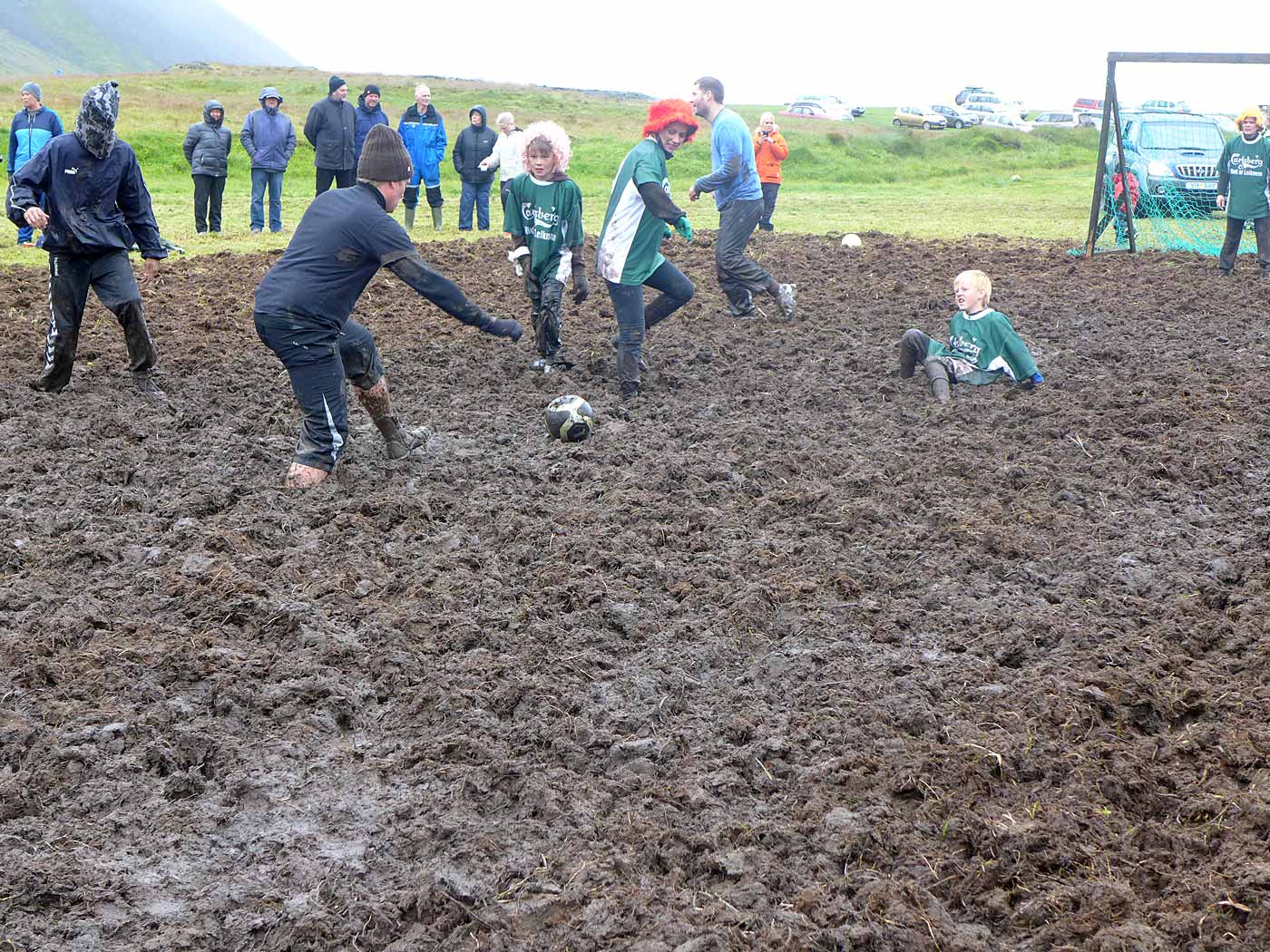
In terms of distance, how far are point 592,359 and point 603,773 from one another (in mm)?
5730

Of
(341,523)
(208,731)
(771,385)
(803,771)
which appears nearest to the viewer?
(803,771)

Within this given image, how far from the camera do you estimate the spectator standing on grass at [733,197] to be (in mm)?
9523

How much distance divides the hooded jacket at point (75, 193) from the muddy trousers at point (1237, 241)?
11.3 meters

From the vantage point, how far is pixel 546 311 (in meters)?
8.84

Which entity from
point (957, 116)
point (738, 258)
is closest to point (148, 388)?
point (738, 258)

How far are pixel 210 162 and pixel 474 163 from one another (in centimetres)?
369

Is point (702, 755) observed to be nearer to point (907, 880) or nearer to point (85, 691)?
point (907, 880)

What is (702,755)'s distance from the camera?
408cm

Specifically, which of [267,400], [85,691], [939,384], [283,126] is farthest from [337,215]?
[283,126]

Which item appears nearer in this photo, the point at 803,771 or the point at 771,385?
the point at 803,771

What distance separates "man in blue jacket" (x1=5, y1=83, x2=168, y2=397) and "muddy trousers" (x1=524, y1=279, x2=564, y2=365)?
2726 mm

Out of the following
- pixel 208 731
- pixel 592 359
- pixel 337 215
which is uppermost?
pixel 337 215

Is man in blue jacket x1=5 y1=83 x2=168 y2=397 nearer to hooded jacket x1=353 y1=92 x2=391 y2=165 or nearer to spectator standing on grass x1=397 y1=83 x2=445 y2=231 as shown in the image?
hooded jacket x1=353 y1=92 x2=391 y2=165

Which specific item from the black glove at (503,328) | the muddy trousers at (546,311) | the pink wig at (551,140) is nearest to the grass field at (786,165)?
the muddy trousers at (546,311)
